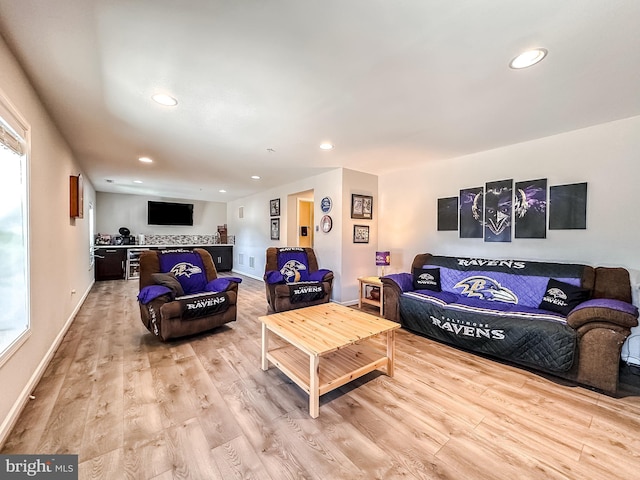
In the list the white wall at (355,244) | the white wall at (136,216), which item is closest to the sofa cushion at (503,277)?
the white wall at (355,244)

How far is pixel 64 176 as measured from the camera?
9.84 feet

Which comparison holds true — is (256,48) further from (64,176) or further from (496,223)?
(496,223)

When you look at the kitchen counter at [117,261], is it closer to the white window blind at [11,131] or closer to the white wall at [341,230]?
the white wall at [341,230]

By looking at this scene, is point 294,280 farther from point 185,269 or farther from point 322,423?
point 322,423

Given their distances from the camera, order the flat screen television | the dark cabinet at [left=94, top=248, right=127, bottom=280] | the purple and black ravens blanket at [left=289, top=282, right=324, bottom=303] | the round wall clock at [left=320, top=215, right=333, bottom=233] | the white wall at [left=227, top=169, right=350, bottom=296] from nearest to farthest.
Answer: the purple and black ravens blanket at [left=289, top=282, right=324, bottom=303], the white wall at [left=227, top=169, right=350, bottom=296], the round wall clock at [left=320, top=215, right=333, bottom=233], the dark cabinet at [left=94, top=248, right=127, bottom=280], the flat screen television

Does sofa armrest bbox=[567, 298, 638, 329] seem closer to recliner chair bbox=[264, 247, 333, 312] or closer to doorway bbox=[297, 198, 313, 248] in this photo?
recliner chair bbox=[264, 247, 333, 312]

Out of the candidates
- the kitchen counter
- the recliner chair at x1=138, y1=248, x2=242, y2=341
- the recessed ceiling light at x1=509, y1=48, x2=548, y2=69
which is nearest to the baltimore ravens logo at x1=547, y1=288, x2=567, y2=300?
the recessed ceiling light at x1=509, y1=48, x2=548, y2=69

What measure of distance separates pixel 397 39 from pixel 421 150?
6.92 feet

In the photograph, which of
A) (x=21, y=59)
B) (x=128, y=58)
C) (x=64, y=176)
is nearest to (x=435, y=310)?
(x=128, y=58)

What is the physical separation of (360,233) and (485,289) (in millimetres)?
2047

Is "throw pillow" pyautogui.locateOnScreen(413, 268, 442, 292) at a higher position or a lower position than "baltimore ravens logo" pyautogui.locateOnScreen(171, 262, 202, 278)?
lower

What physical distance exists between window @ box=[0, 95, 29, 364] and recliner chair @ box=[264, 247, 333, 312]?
7.96 feet

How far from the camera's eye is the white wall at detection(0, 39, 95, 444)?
159 cm

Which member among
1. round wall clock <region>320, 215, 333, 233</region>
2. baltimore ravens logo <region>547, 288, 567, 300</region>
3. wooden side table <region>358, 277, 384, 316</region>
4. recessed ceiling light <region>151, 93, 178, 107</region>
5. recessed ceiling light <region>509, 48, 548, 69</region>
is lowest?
wooden side table <region>358, 277, 384, 316</region>
